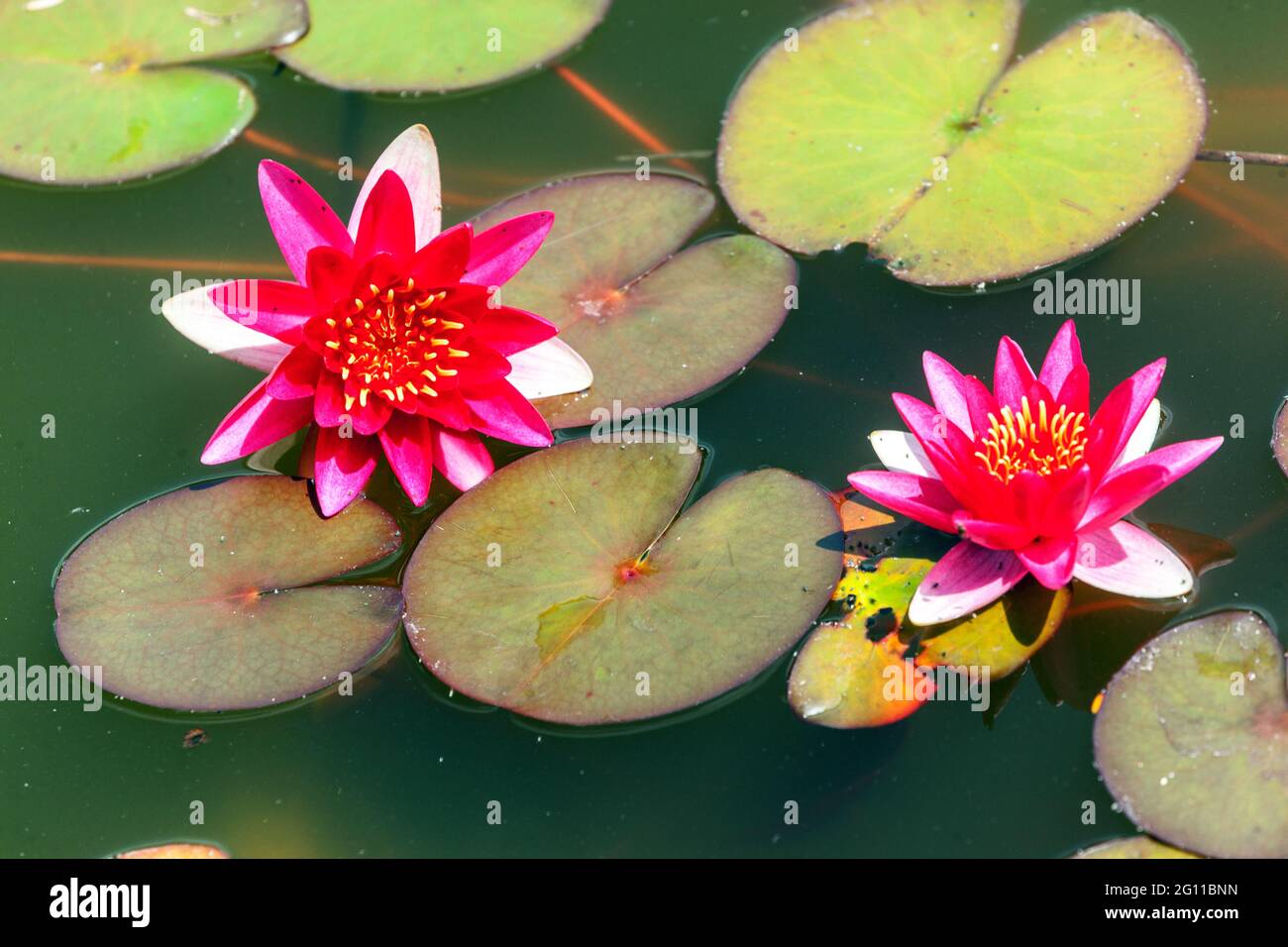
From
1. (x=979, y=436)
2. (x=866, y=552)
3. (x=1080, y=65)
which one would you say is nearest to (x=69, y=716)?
(x=866, y=552)

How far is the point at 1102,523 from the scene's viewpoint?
359 cm

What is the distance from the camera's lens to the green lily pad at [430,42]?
5.37 meters

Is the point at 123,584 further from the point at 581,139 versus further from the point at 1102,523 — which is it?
the point at 1102,523

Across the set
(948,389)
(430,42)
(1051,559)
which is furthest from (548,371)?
(430,42)

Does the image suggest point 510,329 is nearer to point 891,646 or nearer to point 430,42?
point 891,646

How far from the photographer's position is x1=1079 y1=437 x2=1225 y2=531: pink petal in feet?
11.4

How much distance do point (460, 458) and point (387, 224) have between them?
2.71ft

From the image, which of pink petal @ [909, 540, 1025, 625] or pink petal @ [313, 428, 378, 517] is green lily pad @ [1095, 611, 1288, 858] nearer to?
pink petal @ [909, 540, 1025, 625]

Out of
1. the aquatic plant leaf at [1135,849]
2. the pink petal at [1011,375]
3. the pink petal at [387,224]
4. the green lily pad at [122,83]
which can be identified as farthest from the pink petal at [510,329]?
the aquatic plant leaf at [1135,849]

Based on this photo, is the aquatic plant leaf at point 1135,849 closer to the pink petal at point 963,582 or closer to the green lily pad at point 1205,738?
the green lily pad at point 1205,738

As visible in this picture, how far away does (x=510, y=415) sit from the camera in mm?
4020

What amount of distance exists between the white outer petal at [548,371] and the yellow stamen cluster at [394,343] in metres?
0.27
